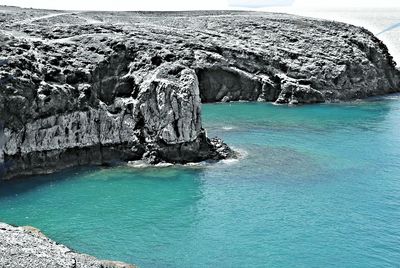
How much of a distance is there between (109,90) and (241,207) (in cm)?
2431

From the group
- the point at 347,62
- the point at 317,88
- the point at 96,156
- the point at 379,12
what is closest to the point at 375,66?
the point at 347,62

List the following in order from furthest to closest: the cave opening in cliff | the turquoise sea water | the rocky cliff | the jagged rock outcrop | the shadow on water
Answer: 1. the cave opening in cliff
2. the rocky cliff
3. the shadow on water
4. the turquoise sea water
5. the jagged rock outcrop

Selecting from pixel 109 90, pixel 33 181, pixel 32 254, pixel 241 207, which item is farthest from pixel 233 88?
pixel 32 254

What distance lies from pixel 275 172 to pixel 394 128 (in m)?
28.8

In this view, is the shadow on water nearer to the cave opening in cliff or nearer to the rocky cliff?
the rocky cliff

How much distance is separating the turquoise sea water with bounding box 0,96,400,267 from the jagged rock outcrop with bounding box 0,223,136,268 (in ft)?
19.7

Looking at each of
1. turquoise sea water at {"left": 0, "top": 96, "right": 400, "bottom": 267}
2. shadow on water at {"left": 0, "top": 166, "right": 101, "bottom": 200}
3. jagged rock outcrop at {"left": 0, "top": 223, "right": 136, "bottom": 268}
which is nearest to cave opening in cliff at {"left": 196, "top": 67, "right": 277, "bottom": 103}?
turquoise sea water at {"left": 0, "top": 96, "right": 400, "bottom": 267}

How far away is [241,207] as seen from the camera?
47344mm

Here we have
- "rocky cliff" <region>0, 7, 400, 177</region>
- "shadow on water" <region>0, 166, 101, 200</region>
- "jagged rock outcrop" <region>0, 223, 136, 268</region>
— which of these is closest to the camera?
"jagged rock outcrop" <region>0, 223, 136, 268</region>

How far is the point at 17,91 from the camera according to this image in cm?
5566

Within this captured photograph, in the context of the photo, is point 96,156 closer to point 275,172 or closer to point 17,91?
point 17,91

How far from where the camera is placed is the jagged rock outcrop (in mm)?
29812

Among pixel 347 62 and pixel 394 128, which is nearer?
pixel 394 128

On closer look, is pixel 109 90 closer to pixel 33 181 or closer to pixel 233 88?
pixel 33 181
